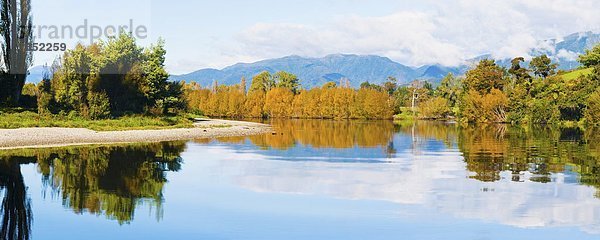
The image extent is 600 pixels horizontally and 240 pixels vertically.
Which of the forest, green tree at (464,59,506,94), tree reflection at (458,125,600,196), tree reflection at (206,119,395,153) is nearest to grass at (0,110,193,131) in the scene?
tree reflection at (206,119,395,153)

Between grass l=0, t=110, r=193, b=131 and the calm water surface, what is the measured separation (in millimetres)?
13882

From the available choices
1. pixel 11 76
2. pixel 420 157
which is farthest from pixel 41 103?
pixel 420 157

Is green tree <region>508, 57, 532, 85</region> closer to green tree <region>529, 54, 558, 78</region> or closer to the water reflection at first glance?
green tree <region>529, 54, 558, 78</region>

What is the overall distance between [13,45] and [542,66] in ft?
264

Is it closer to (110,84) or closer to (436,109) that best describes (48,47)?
(110,84)

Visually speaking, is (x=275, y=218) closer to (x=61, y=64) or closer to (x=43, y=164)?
(x=43, y=164)

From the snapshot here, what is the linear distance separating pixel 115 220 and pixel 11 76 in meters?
40.3

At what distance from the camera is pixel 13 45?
46875 millimetres

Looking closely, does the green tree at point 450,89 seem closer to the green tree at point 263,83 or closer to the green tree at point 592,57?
the green tree at point 592,57

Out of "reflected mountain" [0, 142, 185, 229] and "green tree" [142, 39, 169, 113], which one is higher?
"green tree" [142, 39, 169, 113]

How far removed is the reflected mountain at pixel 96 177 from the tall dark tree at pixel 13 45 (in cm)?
2190

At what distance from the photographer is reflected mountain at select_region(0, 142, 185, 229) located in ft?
43.8

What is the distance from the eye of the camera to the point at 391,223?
39.8 ft

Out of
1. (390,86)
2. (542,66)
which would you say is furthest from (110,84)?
(390,86)
